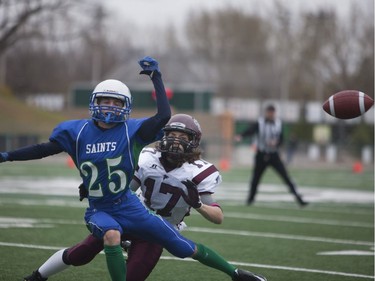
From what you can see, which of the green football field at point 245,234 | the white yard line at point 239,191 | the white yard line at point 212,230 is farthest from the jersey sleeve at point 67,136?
the white yard line at point 239,191

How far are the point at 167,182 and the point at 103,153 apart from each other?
2.01ft

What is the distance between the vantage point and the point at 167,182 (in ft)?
18.2

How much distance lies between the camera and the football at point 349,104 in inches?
251

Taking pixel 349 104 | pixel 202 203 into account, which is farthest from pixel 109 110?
pixel 349 104

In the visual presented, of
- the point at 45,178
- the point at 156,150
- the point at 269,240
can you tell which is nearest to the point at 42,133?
the point at 45,178

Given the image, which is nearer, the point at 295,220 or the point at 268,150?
the point at 295,220

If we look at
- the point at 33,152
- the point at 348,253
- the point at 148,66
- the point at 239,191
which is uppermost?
the point at 148,66

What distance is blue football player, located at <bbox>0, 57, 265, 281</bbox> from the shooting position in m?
5.15

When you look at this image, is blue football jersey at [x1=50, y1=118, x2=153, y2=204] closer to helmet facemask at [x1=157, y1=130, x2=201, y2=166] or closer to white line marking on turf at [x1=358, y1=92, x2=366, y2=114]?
helmet facemask at [x1=157, y1=130, x2=201, y2=166]

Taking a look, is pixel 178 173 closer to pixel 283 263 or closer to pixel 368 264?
pixel 283 263

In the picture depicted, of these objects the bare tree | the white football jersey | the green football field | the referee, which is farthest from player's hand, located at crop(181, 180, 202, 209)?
the bare tree

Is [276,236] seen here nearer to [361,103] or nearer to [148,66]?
[361,103]

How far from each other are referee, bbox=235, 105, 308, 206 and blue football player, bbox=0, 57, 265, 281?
745 centimetres

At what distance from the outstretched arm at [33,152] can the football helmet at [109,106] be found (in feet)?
1.15
